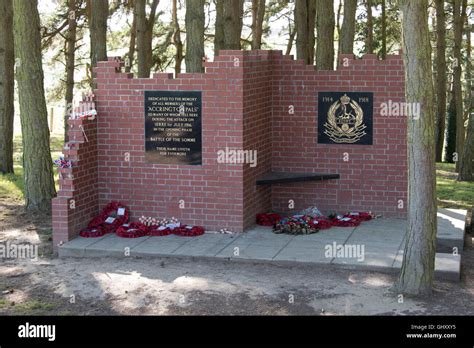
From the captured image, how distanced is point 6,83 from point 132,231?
9.46 meters

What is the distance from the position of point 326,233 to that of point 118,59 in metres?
4.81

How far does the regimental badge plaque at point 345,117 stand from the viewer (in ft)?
48.0

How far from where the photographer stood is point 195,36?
606 inches

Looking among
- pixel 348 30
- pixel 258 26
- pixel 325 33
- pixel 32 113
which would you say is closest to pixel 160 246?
pixel 32 113

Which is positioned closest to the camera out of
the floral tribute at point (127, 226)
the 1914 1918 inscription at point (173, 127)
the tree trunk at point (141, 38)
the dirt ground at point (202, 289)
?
the dirt ground at point (202, 289)

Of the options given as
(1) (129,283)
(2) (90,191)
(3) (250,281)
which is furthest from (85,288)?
(2) (90,191)

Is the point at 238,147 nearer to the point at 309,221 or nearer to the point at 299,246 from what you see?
the point at 309,221

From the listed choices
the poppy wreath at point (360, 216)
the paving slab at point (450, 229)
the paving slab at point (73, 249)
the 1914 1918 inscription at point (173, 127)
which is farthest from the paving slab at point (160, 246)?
the paving slab at point (450, 229)

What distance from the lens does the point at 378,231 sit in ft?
44.7

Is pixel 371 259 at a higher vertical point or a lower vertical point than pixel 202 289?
higher

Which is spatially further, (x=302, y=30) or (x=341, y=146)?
(x=302, y=30)
